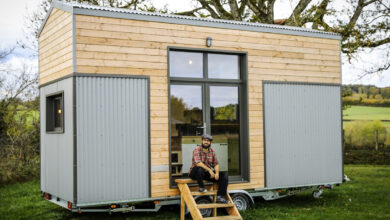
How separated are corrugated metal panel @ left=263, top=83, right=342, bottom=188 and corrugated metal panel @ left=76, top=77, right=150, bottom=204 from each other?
2.53 metres

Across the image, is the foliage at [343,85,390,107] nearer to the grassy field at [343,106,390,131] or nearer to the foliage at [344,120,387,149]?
the grassy field at [343,106,390,131]

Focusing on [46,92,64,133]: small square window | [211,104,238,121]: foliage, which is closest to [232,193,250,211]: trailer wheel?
[211,104,238,121]: foliage

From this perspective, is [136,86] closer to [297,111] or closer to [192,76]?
[192,76]

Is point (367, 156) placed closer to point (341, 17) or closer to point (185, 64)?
point (341, 17)

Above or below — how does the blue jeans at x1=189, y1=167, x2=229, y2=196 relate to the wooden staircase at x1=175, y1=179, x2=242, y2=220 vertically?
above

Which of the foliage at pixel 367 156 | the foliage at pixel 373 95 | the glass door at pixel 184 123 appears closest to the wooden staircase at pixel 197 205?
the glass door at pixel 184 123

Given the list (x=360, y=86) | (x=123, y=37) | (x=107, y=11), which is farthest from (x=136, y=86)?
(x=360, y=86)

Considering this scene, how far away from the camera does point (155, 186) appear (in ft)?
24.4

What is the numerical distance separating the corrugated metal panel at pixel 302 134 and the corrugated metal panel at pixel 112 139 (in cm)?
253

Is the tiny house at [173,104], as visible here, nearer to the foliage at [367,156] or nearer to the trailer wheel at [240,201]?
the trailer wheel at [240,201]

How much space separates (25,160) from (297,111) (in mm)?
8660

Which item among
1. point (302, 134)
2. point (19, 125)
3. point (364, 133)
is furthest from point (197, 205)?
point (364, 133)

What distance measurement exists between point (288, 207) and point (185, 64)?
3.63 m

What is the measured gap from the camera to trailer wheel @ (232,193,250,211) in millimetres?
8177
